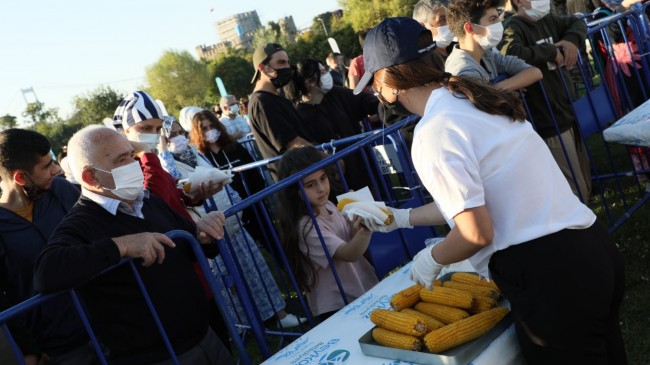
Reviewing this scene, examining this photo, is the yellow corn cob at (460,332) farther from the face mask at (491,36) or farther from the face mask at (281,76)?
the face mask at (281,76)

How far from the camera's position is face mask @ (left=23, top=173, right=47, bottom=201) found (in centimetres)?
333

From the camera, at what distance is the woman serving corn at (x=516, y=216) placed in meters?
1.89

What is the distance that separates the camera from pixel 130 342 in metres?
2.66

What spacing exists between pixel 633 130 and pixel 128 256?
131 inches

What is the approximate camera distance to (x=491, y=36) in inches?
157

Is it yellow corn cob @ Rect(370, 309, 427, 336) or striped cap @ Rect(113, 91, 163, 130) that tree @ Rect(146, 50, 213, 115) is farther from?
yellow corn cob @ Rect(370, 309, 427, 336)

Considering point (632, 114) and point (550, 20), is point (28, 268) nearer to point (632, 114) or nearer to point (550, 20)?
point (632, 114)

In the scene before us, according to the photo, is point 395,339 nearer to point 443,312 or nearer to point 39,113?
point 443,312

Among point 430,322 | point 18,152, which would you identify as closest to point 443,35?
point 430,322

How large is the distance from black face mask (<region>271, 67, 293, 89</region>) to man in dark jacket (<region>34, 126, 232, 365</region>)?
9.64ft

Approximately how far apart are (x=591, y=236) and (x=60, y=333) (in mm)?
2825

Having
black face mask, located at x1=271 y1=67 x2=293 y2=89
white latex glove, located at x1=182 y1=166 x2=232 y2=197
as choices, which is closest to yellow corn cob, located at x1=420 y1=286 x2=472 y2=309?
white latex glove, located at x1=182 y1=166 x2=232 y2=197

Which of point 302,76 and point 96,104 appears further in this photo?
point 96,104

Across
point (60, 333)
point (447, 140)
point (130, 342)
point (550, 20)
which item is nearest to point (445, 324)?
point (447, 140)
